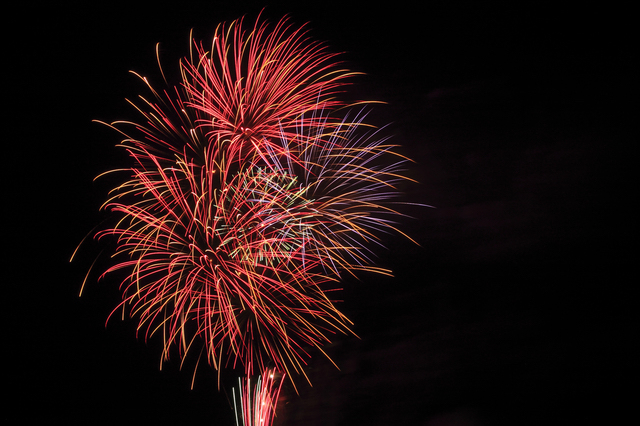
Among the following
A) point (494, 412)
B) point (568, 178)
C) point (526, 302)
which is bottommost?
point (494, 412)

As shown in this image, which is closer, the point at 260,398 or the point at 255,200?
the point at 255,200

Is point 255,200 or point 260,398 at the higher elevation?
point 255,200

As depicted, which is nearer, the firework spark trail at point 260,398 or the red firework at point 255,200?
the red firework at point 255,200

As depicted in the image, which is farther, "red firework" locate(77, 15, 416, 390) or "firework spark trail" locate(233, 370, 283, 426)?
"firework spark trail" locate(233, 370, 283, 426)

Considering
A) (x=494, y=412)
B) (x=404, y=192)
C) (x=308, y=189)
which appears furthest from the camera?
(x=404, y=192)

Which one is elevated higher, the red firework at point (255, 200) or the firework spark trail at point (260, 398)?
the red firework at point (255, 200)

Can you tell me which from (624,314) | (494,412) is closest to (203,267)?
(494,412)

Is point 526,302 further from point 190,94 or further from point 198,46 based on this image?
point 198,46

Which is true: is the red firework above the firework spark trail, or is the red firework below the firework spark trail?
above
